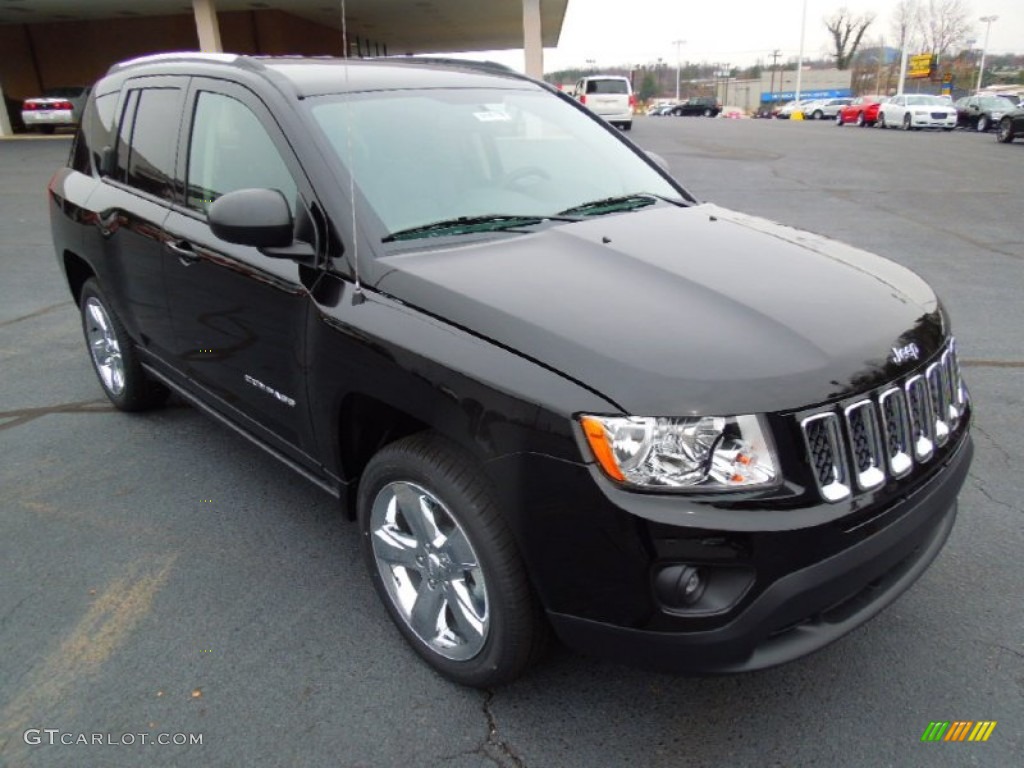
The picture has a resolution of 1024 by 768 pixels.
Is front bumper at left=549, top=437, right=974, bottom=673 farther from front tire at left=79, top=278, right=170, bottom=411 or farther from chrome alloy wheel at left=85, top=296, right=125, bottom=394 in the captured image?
chrome alloy wheel at left=85, top=296, right=125, bottom=394

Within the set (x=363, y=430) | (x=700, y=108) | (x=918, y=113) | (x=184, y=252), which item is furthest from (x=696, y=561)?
(x=700, y=108)

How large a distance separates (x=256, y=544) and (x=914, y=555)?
2.47 m

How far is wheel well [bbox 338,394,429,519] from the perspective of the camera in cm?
254

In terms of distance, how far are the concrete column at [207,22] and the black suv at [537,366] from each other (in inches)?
1050

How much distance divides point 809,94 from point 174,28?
73.1m

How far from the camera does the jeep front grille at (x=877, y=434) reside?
1.97 m

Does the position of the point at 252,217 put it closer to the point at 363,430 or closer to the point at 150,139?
the point at 363,430

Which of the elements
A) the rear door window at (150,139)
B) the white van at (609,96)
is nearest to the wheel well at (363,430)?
the rear door window at (150,139)

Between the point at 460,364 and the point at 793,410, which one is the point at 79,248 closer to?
the point at 460,364

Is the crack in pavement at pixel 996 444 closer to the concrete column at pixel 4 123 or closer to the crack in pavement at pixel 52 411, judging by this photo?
the crack in pavement at pixel 52 411

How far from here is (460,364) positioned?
2168 mm

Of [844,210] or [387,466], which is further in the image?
[844,210]

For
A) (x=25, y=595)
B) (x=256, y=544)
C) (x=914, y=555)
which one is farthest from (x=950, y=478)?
(x=25, y=595)

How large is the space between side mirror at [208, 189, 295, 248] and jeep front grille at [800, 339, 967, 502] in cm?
172
